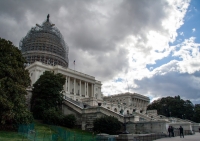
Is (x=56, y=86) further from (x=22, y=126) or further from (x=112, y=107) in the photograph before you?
(x=112, y=107)

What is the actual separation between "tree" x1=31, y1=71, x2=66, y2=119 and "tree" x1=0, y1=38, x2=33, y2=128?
8.99 metres

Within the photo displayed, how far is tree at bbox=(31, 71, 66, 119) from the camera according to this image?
39.0m

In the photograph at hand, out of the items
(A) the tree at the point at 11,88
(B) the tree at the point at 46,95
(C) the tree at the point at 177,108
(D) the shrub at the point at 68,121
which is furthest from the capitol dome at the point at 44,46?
(A) the tree at the point at 11,88

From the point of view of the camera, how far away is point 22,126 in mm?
25547

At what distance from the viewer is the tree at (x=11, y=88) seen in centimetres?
2482

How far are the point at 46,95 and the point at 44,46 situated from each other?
5612 cm

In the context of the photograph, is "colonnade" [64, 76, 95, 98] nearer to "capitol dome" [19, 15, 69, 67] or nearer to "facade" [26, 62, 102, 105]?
"facade" [26, 62, 102, 105]

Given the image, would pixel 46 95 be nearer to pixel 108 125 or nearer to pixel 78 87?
pixel 108 125

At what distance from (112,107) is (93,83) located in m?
24.5

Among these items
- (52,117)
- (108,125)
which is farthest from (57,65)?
(108,125)

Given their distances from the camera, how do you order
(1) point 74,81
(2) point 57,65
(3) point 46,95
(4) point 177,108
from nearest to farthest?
(3) point 46,95 → (2) point 57,65 → (1) point 74,81 → (4) point 177,108

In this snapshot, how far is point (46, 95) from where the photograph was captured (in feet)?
131

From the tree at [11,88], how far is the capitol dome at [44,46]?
6073 cm

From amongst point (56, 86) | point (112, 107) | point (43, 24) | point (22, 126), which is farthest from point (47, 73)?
point (43, 24)
